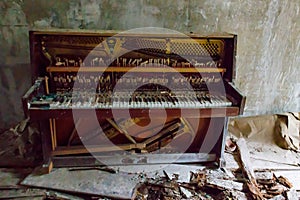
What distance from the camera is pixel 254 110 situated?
11.5ft

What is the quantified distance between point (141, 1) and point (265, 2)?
52.4 inches

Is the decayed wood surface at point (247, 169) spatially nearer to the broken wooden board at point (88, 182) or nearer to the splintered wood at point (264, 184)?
the splintered wood at point (264, 184)

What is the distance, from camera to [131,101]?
7.29 feet

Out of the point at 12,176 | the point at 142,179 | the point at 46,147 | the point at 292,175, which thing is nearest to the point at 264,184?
the point at 292,175

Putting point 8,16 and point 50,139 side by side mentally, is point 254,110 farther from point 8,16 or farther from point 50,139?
point 8,16

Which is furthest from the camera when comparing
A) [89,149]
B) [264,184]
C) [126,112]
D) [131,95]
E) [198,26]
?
[198,26]

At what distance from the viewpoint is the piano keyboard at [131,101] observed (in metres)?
2.10

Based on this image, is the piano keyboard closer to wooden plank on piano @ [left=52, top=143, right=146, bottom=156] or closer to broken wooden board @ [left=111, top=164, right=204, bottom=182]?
wooden plank on piano @ [left=52, top=143, right=146, bottom=156]

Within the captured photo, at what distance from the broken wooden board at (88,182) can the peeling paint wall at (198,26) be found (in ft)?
3.44

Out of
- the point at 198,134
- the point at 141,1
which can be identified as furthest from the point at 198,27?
the point at 198,134

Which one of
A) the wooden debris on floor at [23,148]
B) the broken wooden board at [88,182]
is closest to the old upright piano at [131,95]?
the broken wooden board at [88,182]

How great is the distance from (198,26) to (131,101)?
4.31 feet

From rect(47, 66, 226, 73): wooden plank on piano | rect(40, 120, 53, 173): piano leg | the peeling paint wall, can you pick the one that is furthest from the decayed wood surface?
rect(40, 120, 53, 173): piano leg

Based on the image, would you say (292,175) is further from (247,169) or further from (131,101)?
(131,101)
